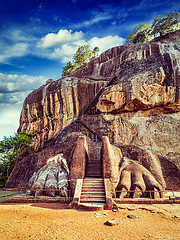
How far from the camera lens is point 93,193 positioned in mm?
6449

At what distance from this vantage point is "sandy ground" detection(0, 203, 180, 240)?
11.6ft

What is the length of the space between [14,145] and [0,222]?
14124mm

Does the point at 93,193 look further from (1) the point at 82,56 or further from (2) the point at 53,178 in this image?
(1) the point at 82,56

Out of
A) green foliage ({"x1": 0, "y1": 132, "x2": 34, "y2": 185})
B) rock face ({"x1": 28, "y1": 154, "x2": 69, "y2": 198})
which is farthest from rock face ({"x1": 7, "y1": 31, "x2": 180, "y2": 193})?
rock face ({"x1": 28, "y1": 154, "x2": 69, "y2": 198})

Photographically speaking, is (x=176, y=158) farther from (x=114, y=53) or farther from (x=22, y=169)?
(x=114, y=53)

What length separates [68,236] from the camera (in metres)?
3.49

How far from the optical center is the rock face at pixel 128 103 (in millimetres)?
14914

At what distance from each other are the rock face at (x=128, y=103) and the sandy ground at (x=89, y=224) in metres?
8.03

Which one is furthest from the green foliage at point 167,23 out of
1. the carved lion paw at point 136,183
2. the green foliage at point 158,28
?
the carved lion paw at point 136,183

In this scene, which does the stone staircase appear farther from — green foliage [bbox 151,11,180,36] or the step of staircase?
green foliage [bbox 151,11,180,36]

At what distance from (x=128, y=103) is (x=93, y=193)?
1123 centimetres

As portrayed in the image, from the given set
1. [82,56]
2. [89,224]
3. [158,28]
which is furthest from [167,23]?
[89,224]

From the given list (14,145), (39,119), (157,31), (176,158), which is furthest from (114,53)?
(14,145)

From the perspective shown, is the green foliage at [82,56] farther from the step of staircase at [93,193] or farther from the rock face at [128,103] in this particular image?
the step of staircase at [93,193]
